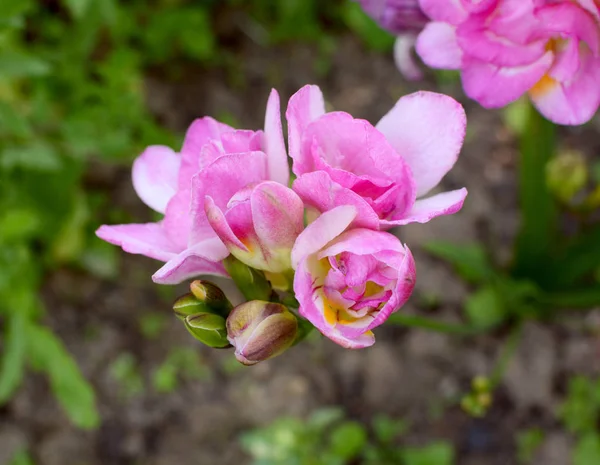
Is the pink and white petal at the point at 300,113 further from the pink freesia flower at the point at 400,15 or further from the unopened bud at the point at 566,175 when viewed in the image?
the unopened bud at the point at 566,175

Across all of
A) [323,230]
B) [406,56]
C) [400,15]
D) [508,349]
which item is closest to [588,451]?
[508,349]

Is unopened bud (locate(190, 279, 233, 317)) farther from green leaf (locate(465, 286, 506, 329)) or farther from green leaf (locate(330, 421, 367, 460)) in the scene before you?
green leaf (locate(465, 286, 506, 329))

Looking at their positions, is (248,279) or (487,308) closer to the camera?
(248,279)

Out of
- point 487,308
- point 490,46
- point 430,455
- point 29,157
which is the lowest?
point 430,455

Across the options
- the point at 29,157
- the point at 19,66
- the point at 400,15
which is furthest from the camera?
the point at 29,157

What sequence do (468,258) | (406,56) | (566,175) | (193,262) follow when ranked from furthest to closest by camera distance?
(566,175), (468,258), (406,56), (193,262)

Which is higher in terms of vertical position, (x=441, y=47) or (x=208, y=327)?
(x=441, y=47)

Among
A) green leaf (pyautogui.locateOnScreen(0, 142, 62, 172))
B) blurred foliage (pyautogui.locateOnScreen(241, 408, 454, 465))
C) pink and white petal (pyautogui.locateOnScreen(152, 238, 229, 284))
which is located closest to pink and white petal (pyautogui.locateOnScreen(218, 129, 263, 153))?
pink and white petal (pyautogui.locateOnScreen(152, 238, 229, 284))

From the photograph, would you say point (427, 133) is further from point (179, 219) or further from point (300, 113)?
point (179, 219)

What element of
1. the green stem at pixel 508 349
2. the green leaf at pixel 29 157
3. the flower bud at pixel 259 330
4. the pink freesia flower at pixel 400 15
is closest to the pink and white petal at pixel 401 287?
the flower bud at pixel 259 330
